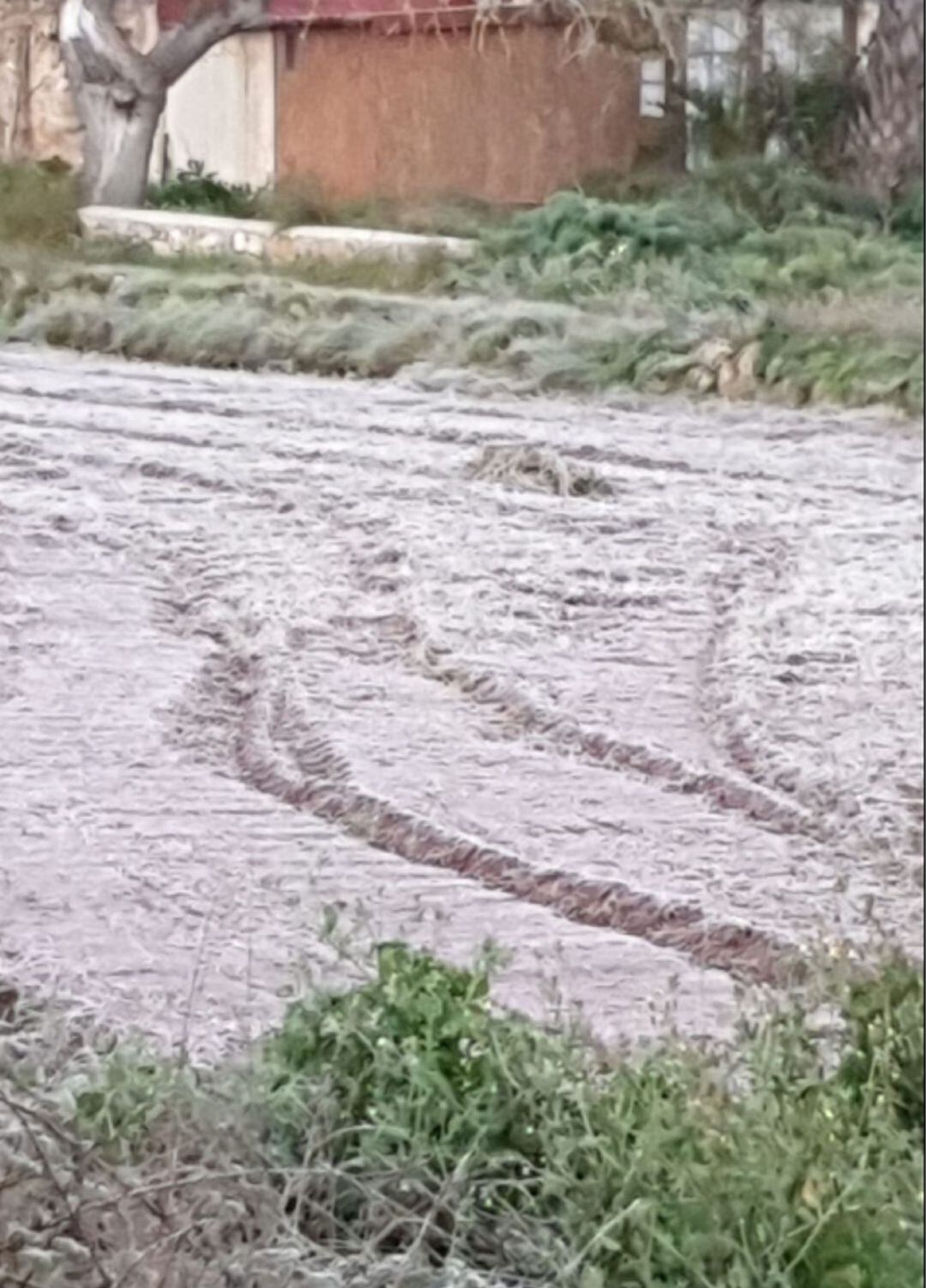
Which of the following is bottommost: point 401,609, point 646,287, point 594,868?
point 594,868

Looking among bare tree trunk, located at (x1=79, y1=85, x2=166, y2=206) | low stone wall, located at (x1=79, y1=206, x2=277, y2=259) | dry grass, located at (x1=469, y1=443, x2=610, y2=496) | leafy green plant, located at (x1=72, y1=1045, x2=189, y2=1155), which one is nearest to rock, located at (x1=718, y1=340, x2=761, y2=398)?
dry grass, located at (x1=469, y1=443, x2=610, y2=496)

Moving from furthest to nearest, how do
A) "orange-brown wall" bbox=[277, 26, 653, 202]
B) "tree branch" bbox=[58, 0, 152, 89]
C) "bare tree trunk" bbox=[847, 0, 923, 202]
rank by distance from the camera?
"tree branch" bbox=[58, 0, 152, 89] < "orange-brown wall" bbox=[277, 26, 653, 202] < "bare tree trunk" bbox=[847, 0, 923, 202]

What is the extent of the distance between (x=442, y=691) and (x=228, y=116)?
60 cm

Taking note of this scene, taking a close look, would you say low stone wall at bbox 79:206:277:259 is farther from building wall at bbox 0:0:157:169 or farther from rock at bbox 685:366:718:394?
rock at bbox 685:366:718:394

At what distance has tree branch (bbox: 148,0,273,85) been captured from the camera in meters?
1.97

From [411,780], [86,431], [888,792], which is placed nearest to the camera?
[888,792]

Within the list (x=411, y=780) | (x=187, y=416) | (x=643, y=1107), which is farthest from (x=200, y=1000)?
(x=187, y=416)

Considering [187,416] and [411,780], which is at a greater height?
[187,416]

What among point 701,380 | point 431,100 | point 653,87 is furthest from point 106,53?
point 701,380

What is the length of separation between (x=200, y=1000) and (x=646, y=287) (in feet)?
2.74

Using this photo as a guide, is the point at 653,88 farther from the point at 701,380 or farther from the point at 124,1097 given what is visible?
the point at 124,1097

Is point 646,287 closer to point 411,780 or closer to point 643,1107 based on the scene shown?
point 411,780

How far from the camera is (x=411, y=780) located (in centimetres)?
197

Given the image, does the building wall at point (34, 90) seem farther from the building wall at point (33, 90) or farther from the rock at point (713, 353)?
the rock at point (713, 353)
